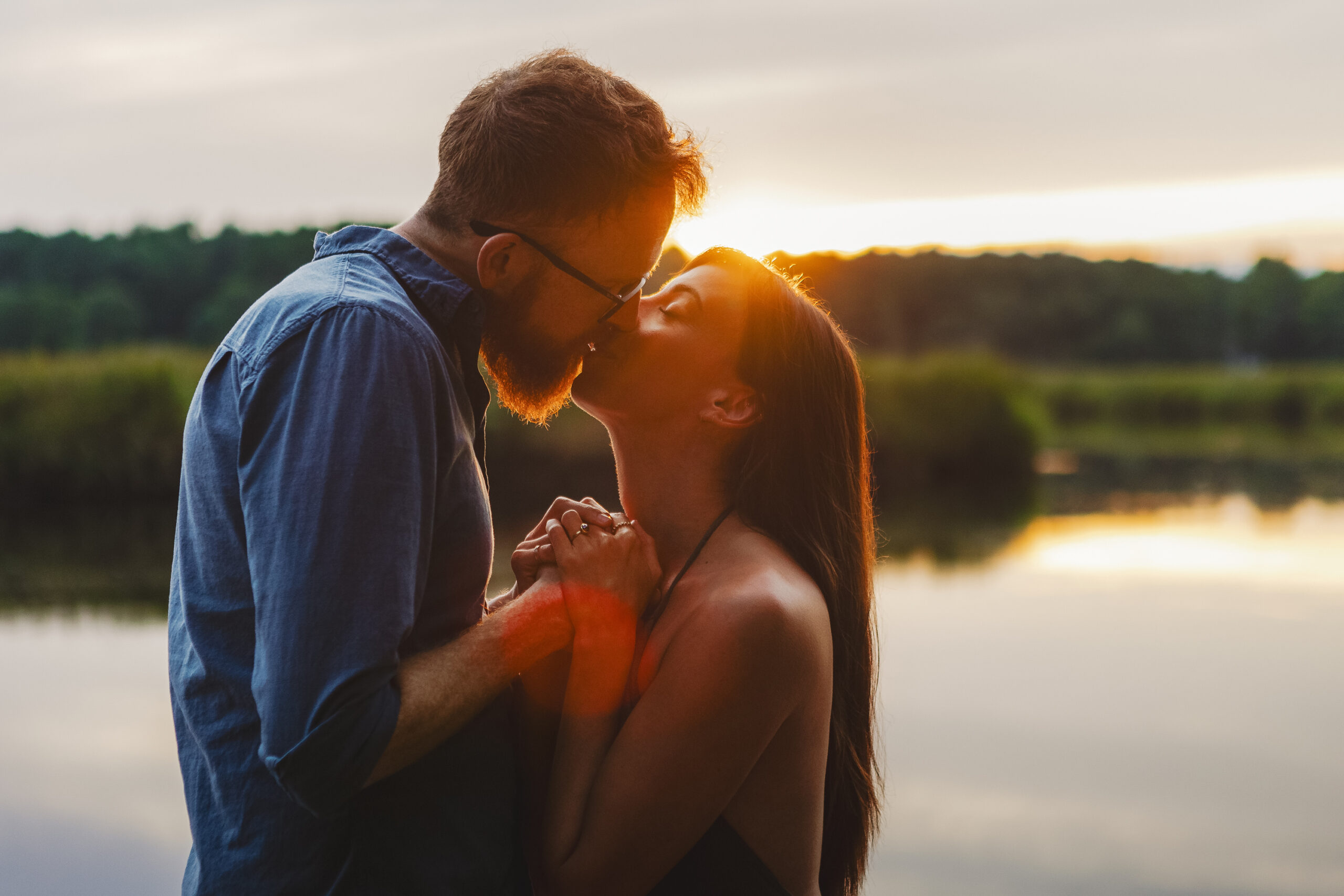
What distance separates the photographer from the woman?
6.30 ft

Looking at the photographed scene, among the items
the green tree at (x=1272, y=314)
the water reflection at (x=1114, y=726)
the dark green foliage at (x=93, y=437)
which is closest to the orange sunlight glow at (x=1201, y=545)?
the water reflection at (x=1114, y=726)

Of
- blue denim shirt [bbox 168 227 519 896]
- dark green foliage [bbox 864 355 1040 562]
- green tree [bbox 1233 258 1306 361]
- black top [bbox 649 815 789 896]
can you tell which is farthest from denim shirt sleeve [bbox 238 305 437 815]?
green tree [bbox 1233 258 1306 361]

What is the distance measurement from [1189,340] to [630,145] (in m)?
68.7

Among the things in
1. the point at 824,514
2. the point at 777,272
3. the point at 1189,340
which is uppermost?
the point at 777,272

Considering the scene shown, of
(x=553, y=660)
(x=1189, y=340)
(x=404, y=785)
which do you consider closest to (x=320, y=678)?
(x=404, y=785)

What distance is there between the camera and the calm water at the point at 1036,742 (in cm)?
587

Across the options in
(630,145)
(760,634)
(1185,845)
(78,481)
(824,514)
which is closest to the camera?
(630,145)

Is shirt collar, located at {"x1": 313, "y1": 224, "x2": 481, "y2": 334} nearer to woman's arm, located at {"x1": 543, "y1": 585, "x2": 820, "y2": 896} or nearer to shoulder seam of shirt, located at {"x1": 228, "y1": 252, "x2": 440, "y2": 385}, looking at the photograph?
shoulder seam of shirt, located at {"x1": 228, "y1": 252, "x2": 440, "y2": 385}

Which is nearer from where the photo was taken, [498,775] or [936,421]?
[498,775]

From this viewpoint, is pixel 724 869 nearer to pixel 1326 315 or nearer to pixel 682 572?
pixel 682 572

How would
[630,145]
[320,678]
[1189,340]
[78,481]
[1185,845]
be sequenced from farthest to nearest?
[1189,340]
[78,481]
[1185,845]
[630,145]
[320,678]

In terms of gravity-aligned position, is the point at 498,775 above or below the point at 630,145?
below

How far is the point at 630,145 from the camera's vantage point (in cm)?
174

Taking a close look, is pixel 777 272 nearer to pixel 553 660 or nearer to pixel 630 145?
pixel 630 145
